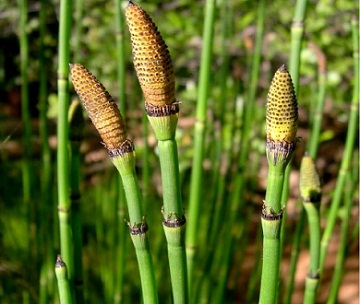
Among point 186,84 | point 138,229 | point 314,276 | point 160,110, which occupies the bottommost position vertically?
point 314,276

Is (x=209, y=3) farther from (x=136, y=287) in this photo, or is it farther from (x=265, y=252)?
(x=136, y=287)

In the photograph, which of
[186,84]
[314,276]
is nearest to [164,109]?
[314,276]

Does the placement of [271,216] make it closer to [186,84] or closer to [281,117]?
[281,117]

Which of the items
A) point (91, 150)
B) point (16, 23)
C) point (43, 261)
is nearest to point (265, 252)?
point (43, 261)

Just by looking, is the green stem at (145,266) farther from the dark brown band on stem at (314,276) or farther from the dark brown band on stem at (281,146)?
the dark brown band on stem at (314,276)

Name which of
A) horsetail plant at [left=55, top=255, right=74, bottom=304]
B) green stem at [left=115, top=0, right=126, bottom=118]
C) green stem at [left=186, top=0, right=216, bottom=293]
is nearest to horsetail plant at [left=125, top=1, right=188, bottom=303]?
horsetail plant at [left=55, top=255, right=74, bottom=304]

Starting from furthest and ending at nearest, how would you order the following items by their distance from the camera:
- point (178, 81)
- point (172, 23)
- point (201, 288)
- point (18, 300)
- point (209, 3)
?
point (178, 81) < point (172, 23) < point (18, 300) < point (201, 288) < point (209, 3)
